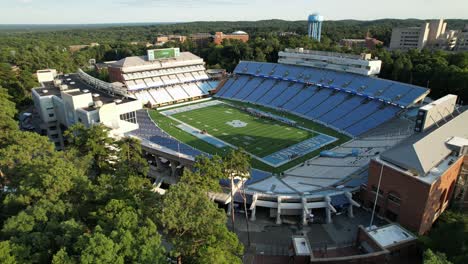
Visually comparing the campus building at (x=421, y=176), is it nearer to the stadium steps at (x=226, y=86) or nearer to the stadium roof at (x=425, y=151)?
the stadium roof at (x=425, y=151)

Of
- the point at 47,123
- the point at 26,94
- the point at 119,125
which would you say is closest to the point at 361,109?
the point at 119,125

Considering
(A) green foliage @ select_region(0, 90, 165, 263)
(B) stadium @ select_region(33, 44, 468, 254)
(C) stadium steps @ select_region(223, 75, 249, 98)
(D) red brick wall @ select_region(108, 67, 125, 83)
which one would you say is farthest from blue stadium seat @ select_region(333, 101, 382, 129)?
(D) red brick wall @ select_region(108, 67, 125, 83)

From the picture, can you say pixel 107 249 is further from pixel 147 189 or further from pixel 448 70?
pixel 448 70

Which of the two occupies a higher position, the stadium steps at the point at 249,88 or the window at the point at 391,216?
the stadium steps at the point at 249,88

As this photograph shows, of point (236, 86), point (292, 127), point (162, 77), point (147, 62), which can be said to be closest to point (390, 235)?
point (292, 127)

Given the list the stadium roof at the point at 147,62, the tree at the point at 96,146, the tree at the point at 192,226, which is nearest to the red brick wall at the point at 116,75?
the stadium roof at the point at 147,62

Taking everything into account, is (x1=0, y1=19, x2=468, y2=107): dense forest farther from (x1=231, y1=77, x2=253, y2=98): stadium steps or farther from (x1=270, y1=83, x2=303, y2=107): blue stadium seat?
(x1=270, y1=83, x2=303, y2=107): blue stadium seat
